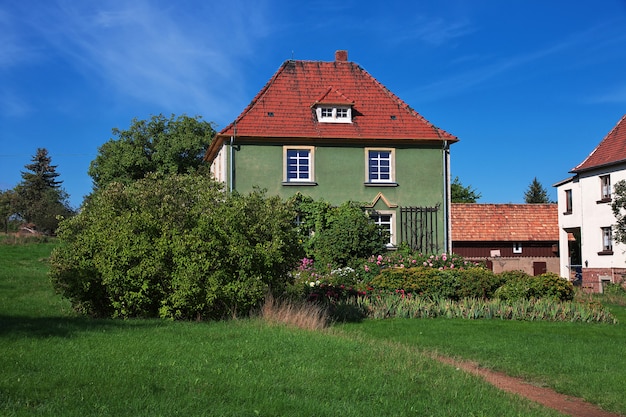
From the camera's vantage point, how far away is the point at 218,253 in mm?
14352

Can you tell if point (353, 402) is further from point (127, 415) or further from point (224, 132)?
point (224, 132)

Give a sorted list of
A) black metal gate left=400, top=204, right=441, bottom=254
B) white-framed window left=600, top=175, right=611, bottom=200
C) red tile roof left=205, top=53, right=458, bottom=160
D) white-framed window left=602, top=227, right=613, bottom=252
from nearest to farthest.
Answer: red tile roof left=205, top=53, right=458, bottom=160
black metal gate left=400, top=204, right=441, bottom=254
white-framed window left=602, top=227, right=613, bottom=252
white-framed window left=600, top=175, right=611, bottom=200

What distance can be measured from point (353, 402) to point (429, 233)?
76.8 ft

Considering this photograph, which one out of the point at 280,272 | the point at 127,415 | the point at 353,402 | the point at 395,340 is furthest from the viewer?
the point at 280,272

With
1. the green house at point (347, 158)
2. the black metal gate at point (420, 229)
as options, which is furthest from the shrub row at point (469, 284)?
the green house at point (347, 158)

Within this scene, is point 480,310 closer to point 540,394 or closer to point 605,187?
point 540,394

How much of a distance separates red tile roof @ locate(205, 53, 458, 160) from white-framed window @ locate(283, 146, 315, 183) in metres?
0.57

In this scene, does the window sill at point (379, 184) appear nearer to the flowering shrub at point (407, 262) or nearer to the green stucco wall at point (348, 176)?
the green stucco wall at point (348, 176)

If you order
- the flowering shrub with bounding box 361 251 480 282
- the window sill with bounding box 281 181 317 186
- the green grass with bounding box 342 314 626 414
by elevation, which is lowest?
the green grass with bounding box 342 314 626 414

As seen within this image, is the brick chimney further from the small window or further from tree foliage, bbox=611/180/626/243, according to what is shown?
the small window

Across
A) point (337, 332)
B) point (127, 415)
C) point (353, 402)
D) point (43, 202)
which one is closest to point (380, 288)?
point (337, 332)

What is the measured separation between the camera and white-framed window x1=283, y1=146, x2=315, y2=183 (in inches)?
1178

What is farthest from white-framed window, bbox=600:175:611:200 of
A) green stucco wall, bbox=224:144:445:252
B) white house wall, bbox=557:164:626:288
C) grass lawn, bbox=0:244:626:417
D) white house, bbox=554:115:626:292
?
grass lawn, bbox=0:244:626:417

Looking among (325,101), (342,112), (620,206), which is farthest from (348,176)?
(620,206)
